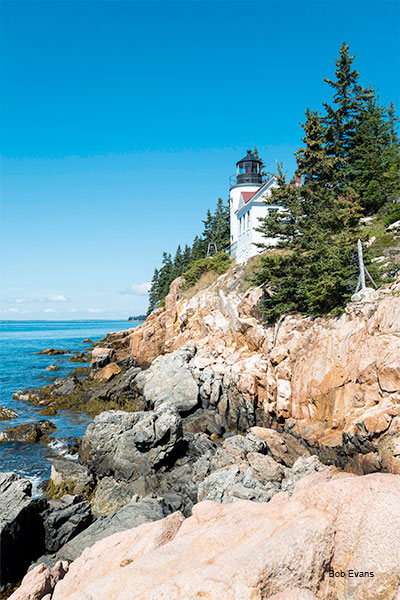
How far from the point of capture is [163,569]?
5.30 metres

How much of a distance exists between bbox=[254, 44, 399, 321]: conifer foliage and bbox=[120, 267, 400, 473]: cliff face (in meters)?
1.56

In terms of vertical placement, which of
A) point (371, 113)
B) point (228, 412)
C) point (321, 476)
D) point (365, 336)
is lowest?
point (228, 412)

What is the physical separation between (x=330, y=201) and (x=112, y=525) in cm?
2238

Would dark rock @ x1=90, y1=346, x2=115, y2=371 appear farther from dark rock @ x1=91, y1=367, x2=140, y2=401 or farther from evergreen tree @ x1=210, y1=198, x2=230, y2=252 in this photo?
evergreen tree @ x1=210, y1=198, x2=230, y2=252

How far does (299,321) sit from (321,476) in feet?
39.8

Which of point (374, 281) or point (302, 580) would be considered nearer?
point (302, 580)

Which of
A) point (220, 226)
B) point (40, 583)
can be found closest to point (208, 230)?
point (220, 226)

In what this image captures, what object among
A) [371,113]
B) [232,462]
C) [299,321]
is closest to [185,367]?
[299,321]

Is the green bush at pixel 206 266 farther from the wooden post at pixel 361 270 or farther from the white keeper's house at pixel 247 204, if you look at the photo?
the wooden post at pixel 361 270

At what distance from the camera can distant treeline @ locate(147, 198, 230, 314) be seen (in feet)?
173

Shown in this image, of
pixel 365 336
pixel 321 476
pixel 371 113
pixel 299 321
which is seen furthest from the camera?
pixel 371 113

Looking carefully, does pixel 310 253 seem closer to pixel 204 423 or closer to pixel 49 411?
pixel 204 423

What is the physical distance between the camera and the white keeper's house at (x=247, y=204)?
35287mm

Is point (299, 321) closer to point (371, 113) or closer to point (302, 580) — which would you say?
point (302, 580)
